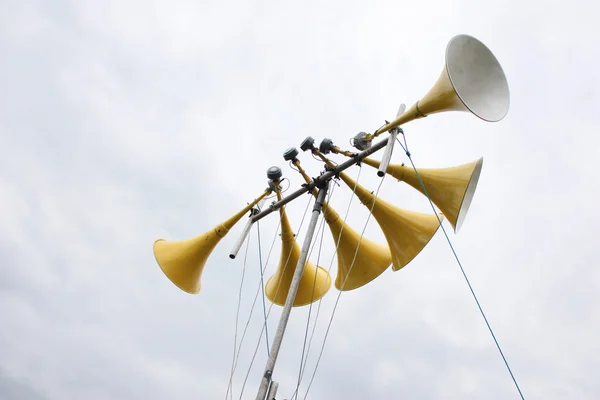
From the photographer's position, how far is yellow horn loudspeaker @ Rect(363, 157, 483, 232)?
6215 mm

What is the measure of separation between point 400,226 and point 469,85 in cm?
252

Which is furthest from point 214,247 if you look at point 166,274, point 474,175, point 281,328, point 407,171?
point 474,175

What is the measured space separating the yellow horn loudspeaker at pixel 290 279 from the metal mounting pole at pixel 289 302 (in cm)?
147

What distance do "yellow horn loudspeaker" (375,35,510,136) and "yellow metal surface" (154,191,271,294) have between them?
13.1 ft

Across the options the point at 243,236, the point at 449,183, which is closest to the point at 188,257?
the point at 243,236

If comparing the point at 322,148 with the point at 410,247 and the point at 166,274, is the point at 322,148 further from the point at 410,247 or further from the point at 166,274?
the point at 166,274

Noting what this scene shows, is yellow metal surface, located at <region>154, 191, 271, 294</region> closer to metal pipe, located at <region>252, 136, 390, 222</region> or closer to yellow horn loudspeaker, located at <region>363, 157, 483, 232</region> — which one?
metal pipe, located at <region>252, 136, 390, 222</region>

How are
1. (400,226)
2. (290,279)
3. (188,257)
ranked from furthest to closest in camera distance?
(290,279) < (188,257) < (400,226)

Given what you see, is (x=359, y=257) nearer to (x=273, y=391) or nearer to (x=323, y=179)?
(x=323, y=179)

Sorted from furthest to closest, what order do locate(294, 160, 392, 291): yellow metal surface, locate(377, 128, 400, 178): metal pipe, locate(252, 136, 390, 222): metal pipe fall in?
1. locate(294, 160, 392, 291): yellow metal surface
2. locate(252, 136, 390, 222): metal pipe
3. locate(377, 128, 400, 178): metal pipe

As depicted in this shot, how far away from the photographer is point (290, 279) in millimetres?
8633

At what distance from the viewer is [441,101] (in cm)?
550

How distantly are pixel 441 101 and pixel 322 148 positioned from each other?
1.79 m

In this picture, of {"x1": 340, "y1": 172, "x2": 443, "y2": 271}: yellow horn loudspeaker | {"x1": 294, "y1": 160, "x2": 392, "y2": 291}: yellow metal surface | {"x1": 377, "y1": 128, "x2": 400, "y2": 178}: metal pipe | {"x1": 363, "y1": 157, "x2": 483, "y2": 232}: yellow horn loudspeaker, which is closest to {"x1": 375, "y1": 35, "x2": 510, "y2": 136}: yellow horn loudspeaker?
{"x1": 377, "y1": 128, "x2": 400, "y2": 178}: metal pipe
